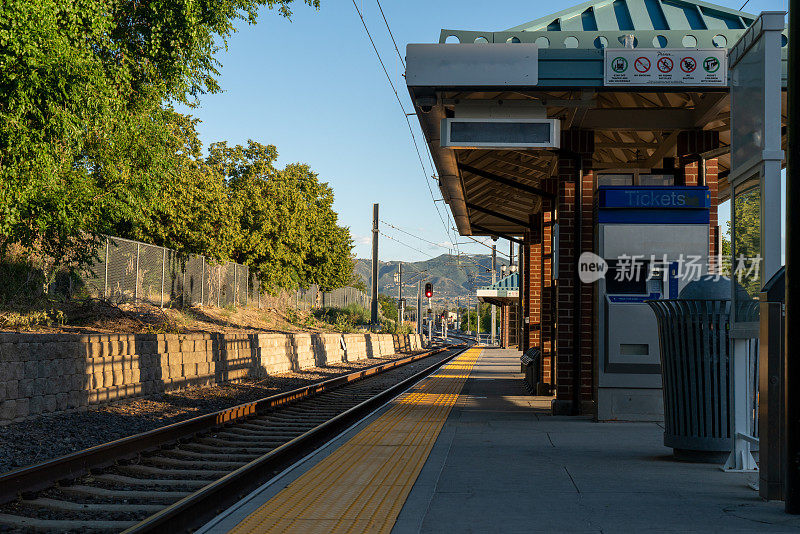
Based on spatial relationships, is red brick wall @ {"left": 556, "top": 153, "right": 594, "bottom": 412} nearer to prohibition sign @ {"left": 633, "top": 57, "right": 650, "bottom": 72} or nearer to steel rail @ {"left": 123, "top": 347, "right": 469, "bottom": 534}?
prohibition sign @ {"left": 633, "top": 57, "right": 650, "bottom": 72}

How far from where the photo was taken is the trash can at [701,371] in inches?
→ 332

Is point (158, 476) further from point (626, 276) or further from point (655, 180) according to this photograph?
point (655, 180)

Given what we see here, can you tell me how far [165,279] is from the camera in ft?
104

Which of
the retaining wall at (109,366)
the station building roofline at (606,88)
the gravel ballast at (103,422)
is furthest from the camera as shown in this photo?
the station building roofline at (606,88)

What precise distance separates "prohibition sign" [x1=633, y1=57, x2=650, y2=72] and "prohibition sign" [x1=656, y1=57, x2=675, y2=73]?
0.18 m

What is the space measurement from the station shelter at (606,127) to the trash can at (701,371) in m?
2.30

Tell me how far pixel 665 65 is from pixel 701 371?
5.21 m

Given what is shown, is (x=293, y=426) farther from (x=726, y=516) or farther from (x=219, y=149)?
(x=219, y=149)

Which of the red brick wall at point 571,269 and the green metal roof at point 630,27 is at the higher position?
the green metal roof at point 630,27

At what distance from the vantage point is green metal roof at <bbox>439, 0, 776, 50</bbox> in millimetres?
12367

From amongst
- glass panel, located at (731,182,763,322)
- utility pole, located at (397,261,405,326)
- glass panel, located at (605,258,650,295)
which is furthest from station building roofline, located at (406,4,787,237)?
utility pole, located at (397,261,405,326)

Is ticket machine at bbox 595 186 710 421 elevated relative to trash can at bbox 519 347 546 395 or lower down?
elevated

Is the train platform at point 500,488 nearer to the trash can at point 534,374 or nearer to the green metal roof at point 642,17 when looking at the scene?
the green metal roof at point 642,17

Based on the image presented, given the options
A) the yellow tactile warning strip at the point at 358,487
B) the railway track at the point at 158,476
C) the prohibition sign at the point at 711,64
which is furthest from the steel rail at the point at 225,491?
the prohibition sign at the point at 711,64
